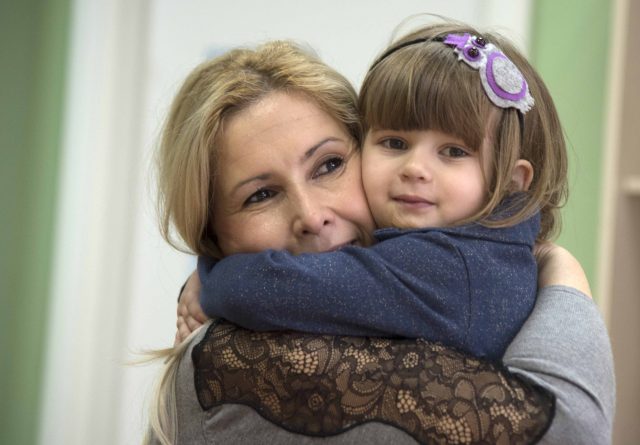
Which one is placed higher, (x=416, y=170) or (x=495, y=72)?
(x=495, y=72)

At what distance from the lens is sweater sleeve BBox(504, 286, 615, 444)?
93 cm

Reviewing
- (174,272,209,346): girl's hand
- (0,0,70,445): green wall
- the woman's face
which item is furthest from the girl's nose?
(0,0,70,445): green wall

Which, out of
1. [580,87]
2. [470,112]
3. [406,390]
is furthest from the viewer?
[580,87]

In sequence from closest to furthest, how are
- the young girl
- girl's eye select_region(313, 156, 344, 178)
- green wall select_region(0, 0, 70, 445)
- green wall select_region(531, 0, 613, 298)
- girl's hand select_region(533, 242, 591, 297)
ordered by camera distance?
the young girl
girl's hand select_region(533, 242, 591, 297)
girl's eye select_region(313, 156, 344, 178)
green wall select_region(531, 0, 613, 298)
green wall select_region(0, 0, 70, 445)

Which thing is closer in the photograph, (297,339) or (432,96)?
(297,339)

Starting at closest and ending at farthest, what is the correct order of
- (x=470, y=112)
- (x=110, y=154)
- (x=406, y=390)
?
(x=406, y=390)
(x=470, y=112)
(x=110, y=154)

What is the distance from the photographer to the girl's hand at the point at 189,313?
130cm

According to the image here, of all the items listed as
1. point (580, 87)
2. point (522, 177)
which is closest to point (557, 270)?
point (522, 177)

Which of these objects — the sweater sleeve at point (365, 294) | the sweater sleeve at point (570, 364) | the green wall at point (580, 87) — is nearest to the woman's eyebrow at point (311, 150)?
the sweater sleeve at point (365, 294)

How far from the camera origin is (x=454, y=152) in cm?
120

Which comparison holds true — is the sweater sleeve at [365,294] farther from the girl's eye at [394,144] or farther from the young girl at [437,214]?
the girl's eye at [394,144]

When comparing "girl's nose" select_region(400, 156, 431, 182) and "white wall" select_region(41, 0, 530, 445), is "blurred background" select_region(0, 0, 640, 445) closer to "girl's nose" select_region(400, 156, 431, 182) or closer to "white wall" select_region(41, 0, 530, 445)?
"white wall" select_region(41, 0, 530, 445)

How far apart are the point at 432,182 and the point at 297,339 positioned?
1.12 feet
